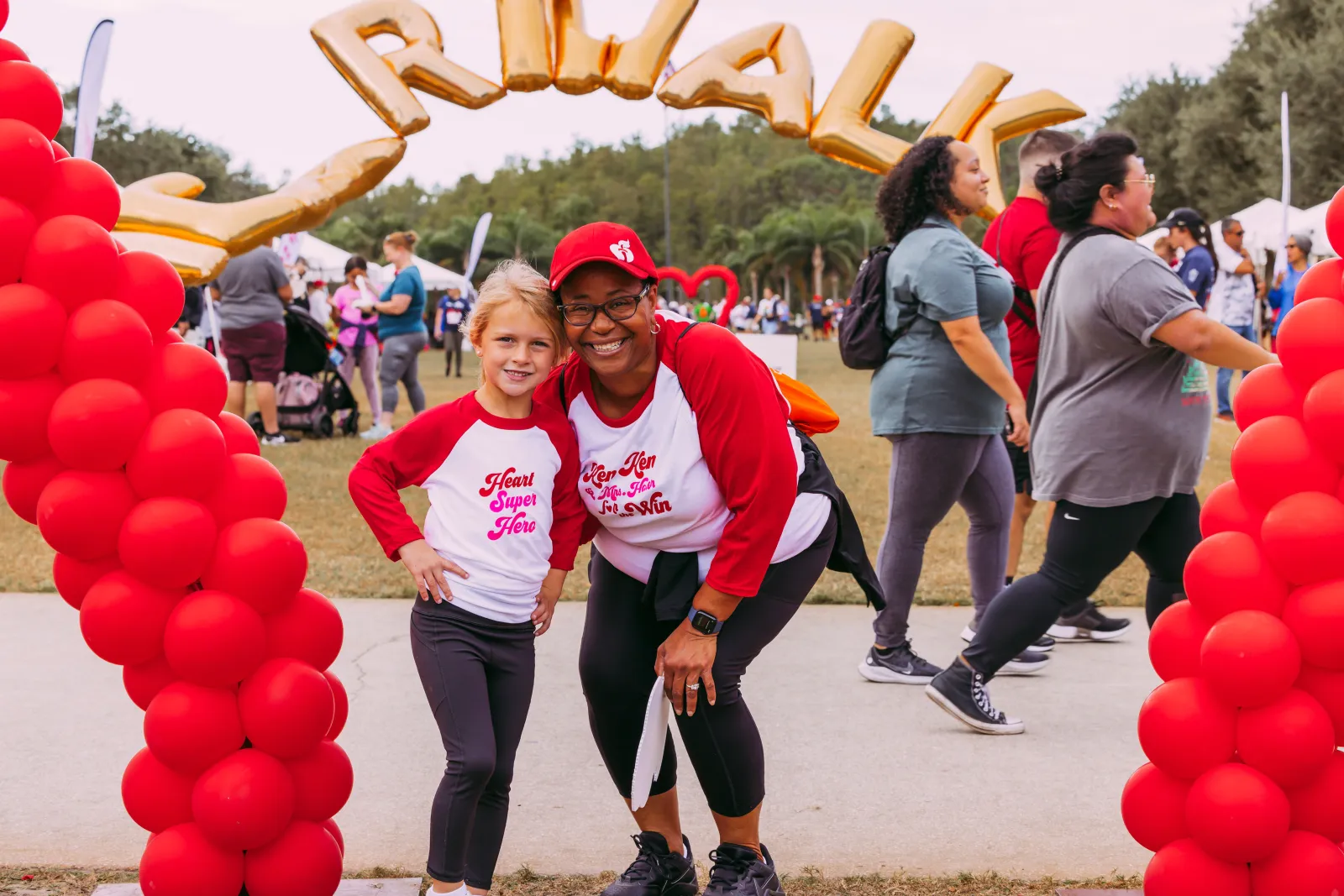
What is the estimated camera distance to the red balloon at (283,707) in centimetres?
270

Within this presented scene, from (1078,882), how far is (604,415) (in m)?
1.61

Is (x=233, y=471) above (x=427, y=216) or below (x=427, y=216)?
above

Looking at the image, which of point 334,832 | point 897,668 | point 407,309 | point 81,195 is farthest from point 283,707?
point 407,309

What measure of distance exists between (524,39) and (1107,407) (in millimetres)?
4258

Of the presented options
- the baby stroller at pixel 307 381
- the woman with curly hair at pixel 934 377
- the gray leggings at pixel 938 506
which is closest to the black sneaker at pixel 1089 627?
the gray leggings at pixel 938 506

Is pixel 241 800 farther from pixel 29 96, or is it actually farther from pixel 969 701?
pixel 969 701

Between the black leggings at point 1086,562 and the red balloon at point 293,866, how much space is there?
88.0 inches

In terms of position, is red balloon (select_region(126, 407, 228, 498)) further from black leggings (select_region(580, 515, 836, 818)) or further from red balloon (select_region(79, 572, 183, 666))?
black leggings (select_region(580, 515, 836, 818))

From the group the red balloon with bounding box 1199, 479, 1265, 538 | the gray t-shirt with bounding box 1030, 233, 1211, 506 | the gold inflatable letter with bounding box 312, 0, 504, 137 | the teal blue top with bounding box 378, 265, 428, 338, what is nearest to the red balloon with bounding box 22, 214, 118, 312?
the red balloon with bounding box 1199, 479, 1265, 538

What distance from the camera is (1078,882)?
3092mm

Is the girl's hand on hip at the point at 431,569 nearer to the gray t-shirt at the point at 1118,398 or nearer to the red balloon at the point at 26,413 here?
the red balloon at the point at 26,413

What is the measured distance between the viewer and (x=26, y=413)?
2562 millimetres

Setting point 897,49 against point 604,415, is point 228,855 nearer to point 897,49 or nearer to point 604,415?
point 604,415

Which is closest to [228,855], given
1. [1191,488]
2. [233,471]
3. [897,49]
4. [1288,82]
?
[233,471]
